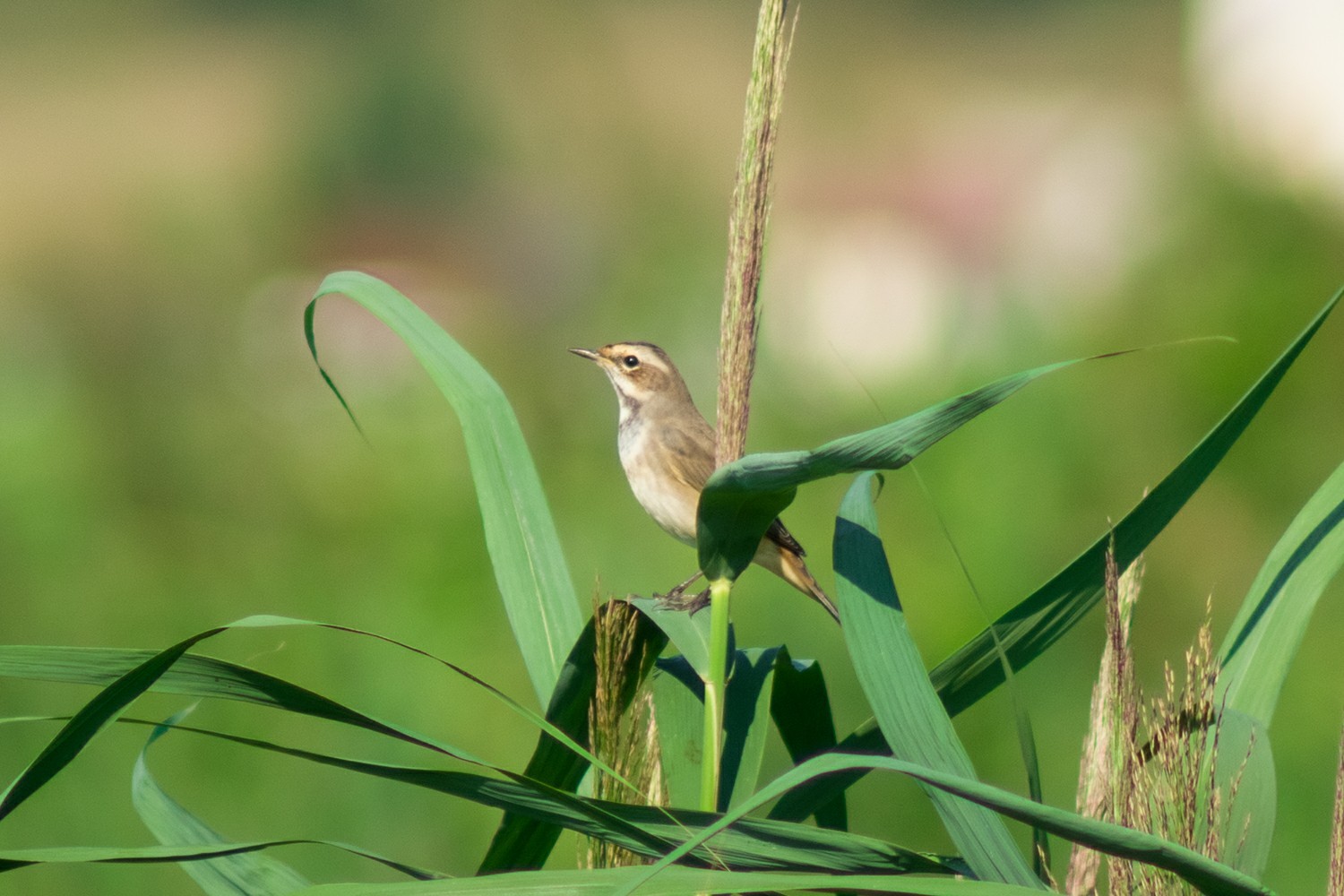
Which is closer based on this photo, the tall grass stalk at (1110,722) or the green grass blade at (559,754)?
the tall grass stalk at (1110,722)

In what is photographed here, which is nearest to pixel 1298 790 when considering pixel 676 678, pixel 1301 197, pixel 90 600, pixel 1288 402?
pixel 1288 402

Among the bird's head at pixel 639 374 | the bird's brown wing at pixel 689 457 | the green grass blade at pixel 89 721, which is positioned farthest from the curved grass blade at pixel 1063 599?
the bird's head at pixel 639 374

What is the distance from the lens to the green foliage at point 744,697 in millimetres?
925

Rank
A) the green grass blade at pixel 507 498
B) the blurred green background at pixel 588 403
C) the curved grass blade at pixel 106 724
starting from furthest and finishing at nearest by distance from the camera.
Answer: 1. the blurred green background at pixel 588 403
2. the green grass blade at pixel 507 498
3. the curved grass blade at pixel 106 724

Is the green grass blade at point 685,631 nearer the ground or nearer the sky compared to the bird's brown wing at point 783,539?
nearer the sky

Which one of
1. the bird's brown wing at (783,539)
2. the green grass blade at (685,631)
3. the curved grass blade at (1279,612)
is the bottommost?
the bird's brown wing at (783,539)

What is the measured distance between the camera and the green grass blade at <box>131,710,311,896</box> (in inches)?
47.6

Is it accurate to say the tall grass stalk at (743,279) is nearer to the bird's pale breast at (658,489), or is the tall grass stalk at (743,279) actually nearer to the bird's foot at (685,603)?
the bird's foot at (685,603)

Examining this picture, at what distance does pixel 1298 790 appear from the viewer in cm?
365

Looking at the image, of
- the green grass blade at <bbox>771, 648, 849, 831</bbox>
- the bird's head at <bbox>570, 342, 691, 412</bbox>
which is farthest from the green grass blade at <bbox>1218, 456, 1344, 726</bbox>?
the bird's head at <bbox>570, 342, 691, 412</bbox>

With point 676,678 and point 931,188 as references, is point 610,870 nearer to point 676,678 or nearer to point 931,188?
point 676,678

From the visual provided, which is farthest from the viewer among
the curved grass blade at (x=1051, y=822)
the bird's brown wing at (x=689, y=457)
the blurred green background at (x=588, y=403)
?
the blurred green background at (x=588, y=403)

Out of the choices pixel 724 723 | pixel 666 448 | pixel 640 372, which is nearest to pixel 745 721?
pixel 724 723

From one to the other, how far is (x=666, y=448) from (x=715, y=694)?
1.59 meters
